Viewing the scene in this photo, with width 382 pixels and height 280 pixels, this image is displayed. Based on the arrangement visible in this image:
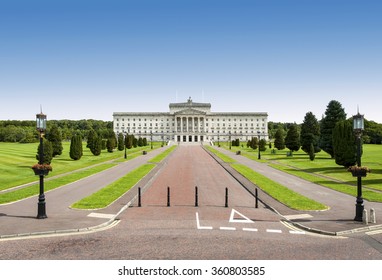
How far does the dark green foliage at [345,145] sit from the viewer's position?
4256cm

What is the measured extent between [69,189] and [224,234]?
17.5 m

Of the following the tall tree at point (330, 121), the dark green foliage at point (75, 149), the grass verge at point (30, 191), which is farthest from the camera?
the tall tree at point (330, 121)

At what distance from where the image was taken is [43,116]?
19047mm

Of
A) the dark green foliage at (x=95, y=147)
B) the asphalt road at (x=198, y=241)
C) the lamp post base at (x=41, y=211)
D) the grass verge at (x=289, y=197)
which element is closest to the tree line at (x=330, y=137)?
the grass verge at (x=289, y=197)

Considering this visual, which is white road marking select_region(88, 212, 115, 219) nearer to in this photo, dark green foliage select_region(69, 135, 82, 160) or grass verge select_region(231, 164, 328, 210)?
grass verge select_region(231, 164, 328, 210)

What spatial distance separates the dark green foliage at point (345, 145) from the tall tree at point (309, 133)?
25.4 metres

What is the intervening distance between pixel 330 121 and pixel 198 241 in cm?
5817

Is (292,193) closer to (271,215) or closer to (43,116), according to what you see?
(271,215)

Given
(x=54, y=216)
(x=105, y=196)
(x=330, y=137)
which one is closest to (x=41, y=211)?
(x=54, y=216)

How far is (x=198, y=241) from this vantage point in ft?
43.3

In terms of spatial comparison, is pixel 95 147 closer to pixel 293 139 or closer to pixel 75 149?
pixel 75 149

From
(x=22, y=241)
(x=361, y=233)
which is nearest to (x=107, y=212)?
(x=22, y=241)

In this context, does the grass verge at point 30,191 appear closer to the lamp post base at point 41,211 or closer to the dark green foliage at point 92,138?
the lamp post base at point 41,211

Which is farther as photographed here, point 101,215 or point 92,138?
point 92,138
